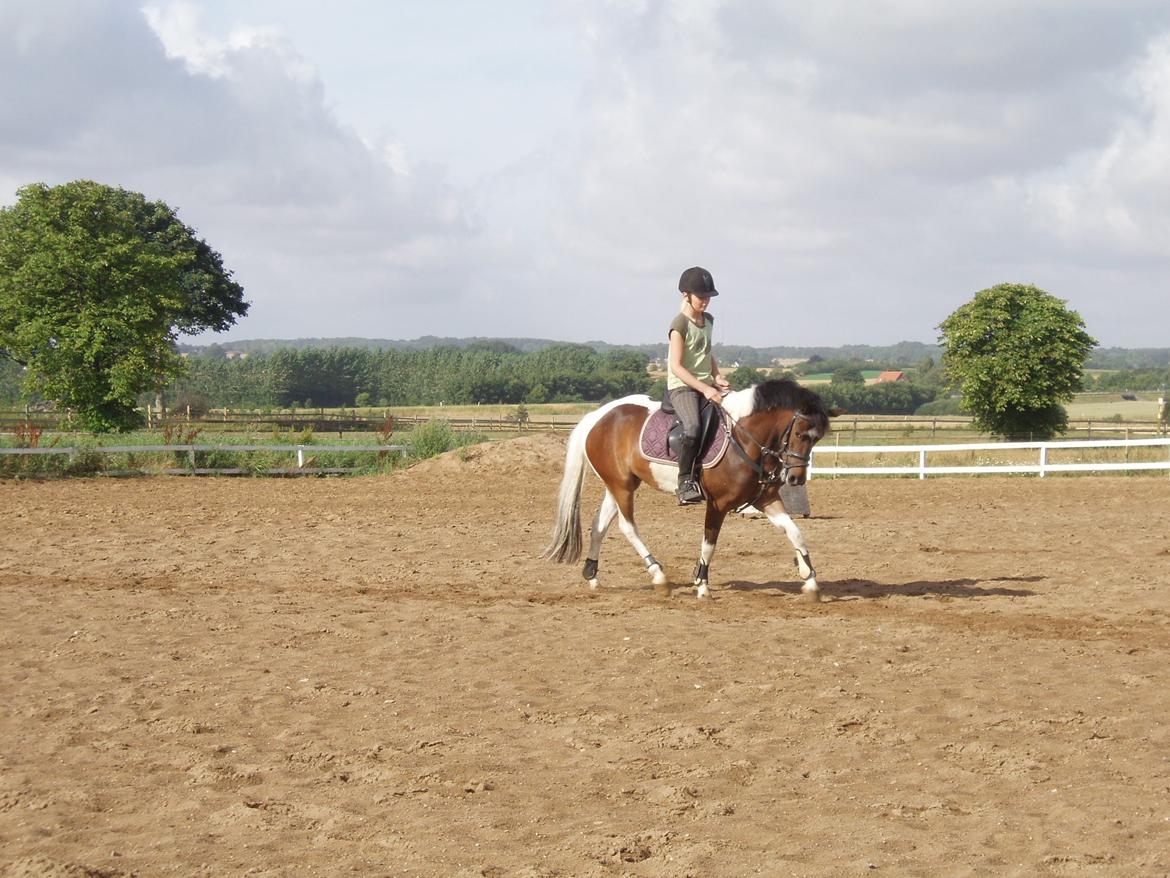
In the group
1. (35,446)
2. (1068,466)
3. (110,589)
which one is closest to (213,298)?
(35,446)

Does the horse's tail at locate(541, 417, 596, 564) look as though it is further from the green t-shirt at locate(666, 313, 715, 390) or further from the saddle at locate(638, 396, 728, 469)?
the green t-shirt at locate(666, 313, 715, 390)

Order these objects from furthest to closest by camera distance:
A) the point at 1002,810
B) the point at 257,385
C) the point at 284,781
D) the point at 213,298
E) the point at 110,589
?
the point at 257,385
the point at 213,298
the point at 110,589
the point at 284,781
the point at 1002,810

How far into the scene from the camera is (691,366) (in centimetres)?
1005

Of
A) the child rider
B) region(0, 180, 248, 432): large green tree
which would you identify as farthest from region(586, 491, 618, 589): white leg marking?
region(0, 180, 248, 432): large green tree

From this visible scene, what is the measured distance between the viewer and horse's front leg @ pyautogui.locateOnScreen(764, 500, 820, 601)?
9938mm

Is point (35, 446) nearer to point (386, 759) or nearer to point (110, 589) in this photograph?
point (110, 589)

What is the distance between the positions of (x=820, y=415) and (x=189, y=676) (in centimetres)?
563

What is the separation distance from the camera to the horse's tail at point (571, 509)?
11.1m

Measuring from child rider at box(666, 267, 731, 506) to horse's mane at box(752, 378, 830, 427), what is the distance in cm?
38

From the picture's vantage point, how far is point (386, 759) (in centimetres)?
567

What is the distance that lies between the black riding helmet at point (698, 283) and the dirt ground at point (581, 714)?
278cm

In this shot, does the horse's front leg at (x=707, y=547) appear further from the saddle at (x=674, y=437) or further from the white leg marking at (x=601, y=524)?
the white leg marking at (x=601, y=524)

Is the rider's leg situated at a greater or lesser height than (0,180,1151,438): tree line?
lesser

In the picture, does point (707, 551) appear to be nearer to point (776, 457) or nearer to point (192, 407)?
point (776, 457)
